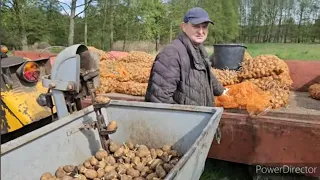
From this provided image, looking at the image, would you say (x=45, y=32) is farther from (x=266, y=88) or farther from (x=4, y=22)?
(x=266, y=88)

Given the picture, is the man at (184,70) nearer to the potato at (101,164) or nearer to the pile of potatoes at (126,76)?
the potato at (101,164)

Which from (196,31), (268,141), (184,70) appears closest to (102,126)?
(184,70)

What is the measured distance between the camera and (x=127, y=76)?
4820 millimetres

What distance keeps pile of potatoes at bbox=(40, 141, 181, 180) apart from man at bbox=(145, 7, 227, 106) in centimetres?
46

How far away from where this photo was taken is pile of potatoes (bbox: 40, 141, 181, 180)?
2.26m

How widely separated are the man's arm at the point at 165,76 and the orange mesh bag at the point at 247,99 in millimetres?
831

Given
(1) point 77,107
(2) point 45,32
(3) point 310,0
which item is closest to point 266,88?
(1) point 77,107

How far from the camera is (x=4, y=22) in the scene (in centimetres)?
2066

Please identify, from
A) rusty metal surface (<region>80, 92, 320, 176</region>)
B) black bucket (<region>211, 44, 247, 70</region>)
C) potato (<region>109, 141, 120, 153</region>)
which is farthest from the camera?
black bucket (<region>211, 44, 247, 70</region>)

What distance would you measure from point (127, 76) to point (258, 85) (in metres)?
1.95

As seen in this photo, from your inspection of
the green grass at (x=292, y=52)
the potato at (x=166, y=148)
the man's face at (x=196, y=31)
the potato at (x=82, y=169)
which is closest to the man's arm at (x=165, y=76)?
the man's face at (x=196, y=31)

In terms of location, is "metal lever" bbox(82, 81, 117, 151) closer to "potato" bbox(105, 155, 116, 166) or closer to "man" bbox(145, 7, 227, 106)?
"potato" bbox(105, 155, 116, 166)

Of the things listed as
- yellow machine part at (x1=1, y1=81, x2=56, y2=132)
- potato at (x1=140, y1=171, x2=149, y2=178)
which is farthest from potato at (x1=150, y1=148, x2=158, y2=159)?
yellow machine part at (x1=1, y1=81, x2=56, y2=132)

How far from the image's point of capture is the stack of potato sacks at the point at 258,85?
328 cm
